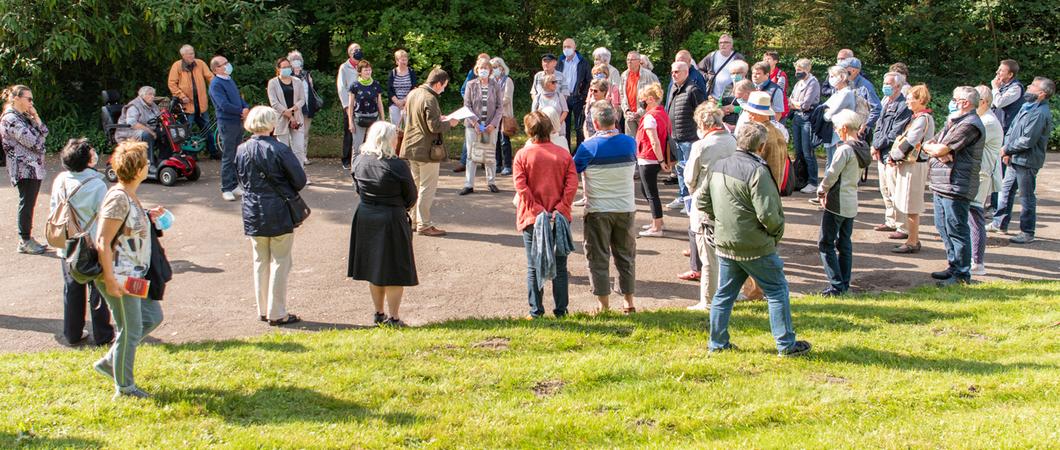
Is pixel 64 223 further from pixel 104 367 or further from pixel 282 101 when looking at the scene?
pixel 282 101

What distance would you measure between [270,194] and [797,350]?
4.08m

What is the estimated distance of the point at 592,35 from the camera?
19.3 meters

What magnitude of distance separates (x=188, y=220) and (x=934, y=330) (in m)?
8.03

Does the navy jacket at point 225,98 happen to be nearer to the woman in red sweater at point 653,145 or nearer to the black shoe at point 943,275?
the woman in red sweater at point 653,145

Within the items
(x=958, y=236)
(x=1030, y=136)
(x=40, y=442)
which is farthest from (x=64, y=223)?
(x=1030, y=136)

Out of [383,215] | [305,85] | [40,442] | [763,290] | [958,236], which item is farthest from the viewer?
[305,85]

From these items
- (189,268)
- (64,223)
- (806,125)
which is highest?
(806,125)

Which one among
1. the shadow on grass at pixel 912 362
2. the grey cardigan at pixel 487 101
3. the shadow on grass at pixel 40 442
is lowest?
the shadow on grass at pixel 40 442

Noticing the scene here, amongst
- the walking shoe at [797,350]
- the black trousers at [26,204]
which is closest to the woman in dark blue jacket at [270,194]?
the black trousers at [26,204]

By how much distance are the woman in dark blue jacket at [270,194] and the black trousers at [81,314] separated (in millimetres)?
1153

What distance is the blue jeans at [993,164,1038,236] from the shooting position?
10.4 meters

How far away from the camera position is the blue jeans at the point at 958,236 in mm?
Result: 8695

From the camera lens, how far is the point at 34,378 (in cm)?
618

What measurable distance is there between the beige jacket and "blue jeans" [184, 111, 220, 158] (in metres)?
1.83
